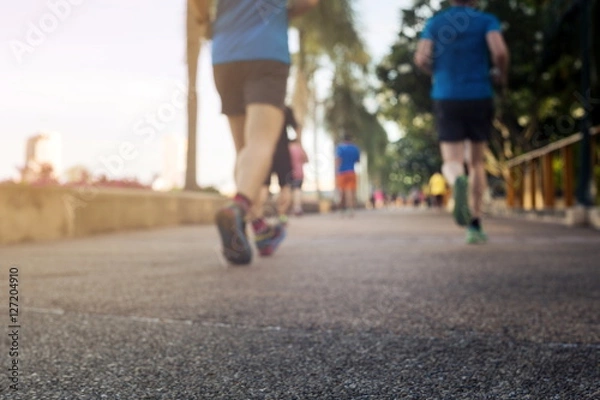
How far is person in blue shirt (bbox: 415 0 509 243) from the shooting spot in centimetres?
459

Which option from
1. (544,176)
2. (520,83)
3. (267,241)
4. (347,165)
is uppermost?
(520,83)

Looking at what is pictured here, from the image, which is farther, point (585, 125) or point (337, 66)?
point (337, 66)

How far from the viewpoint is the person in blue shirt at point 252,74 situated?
10.6 ft

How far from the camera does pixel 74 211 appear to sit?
5930 millimetres

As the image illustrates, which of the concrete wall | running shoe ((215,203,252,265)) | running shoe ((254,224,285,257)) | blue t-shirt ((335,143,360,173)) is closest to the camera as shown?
running shoe ((215,203,252,265))

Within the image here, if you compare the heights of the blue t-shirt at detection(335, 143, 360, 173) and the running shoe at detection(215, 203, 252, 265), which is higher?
the blue t-shirt at detection(335, 143, 360, 173)

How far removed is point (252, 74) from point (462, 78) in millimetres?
1918

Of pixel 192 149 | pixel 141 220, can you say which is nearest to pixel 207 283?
pixel 141 220

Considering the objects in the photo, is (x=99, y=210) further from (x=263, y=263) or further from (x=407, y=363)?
(x=407, y=363)

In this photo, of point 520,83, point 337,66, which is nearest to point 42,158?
point 520,83

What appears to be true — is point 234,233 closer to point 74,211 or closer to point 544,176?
point 74,211

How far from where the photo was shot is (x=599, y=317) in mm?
1724

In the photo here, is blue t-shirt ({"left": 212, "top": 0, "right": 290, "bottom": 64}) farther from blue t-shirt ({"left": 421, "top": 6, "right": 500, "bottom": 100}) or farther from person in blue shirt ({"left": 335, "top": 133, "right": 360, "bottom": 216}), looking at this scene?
person in blue shirt ({"left": 335, "top": 133, "right": 360, "bottom": 216})

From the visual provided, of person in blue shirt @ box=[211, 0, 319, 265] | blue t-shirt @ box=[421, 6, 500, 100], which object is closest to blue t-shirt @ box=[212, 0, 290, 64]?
person in blue shirt @ box=[211, 0, 319, 265]
